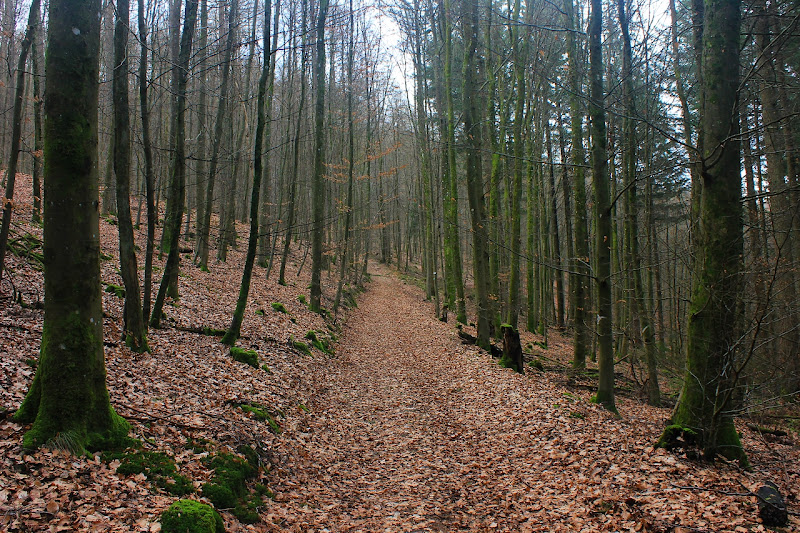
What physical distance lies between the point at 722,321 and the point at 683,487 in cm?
192

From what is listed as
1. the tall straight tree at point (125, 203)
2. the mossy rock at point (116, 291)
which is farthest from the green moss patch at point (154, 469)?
the mossy rock at point (116, 291)

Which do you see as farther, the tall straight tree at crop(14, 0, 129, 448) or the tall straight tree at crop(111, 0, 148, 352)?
the tall straight tree at crop(111, 0, 148, 352)

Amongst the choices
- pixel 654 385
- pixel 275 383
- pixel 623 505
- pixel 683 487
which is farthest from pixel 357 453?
pixel 654 385

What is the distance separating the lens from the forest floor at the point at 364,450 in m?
3.79

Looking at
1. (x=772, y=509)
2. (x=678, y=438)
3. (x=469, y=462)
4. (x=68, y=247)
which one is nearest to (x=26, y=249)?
(x=68, y=247)

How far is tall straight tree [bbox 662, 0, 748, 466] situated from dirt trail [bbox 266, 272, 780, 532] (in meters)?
0.75

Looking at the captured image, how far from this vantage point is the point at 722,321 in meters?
4.89

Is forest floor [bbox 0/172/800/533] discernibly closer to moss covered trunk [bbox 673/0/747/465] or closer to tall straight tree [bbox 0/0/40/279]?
moss covered trunk [bbox 673/0/747/465]

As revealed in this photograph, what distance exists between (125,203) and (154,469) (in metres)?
5.37

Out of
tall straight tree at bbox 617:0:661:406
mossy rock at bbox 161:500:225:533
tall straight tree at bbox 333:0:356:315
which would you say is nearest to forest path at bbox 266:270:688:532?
mossy rock at bbox 161:500:225:533

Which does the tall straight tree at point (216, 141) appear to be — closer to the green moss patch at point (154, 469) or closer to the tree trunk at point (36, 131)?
the tree trunk at point (36, 131)

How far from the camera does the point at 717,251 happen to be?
16.3 feet

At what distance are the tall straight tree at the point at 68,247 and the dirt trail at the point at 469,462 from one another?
2288 mm

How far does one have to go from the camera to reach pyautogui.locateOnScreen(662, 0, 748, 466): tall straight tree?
4.85 metres
